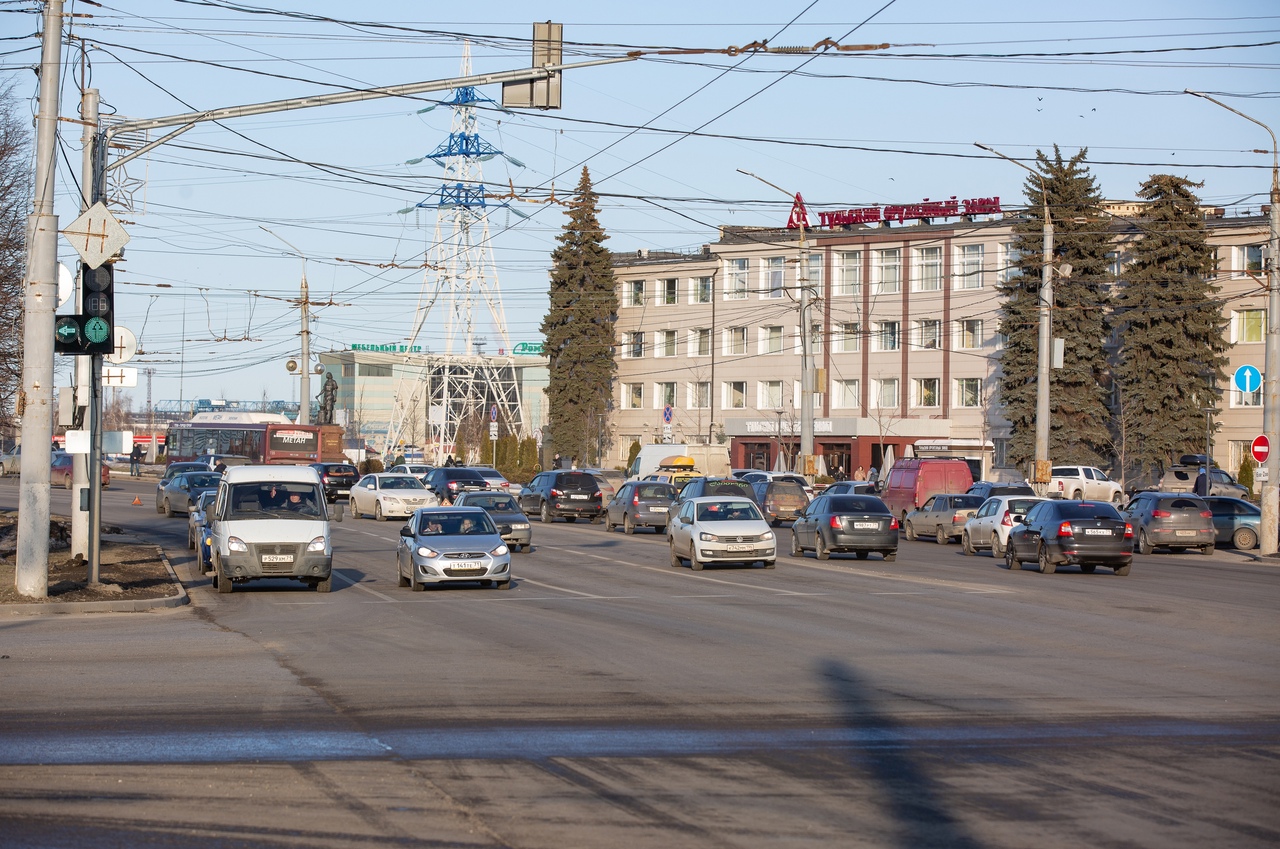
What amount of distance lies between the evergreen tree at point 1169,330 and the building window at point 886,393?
1829cm

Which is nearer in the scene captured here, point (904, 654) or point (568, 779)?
point (568, 779)

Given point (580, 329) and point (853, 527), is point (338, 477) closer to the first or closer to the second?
point (580, 329)

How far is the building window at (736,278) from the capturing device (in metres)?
90.1

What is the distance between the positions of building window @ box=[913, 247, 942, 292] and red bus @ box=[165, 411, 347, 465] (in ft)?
113

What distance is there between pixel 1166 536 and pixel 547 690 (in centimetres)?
2855

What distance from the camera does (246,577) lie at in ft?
77.4

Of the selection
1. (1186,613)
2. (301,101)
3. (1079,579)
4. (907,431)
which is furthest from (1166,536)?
(907,431)

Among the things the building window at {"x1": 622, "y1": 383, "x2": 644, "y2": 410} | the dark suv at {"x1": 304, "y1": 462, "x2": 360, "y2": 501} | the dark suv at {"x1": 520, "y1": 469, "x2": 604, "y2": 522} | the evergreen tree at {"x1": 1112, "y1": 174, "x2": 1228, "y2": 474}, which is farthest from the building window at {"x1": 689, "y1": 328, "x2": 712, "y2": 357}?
the dark suv at {"x1": 520, "y1": 469, "x2": 604, "y2": 522}

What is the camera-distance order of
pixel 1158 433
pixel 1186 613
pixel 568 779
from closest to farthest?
pixel 568 779
pixel 1186 613
pixel 1158 433

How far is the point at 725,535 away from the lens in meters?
30.2

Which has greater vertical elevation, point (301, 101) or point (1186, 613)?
point (301, 101)

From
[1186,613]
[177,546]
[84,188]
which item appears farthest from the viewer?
[177,546]

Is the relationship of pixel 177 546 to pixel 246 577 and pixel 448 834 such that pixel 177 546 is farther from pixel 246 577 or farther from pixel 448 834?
pixel 448 834

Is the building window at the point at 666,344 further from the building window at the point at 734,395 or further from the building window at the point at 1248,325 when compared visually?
the building window at the point at 1248,325
